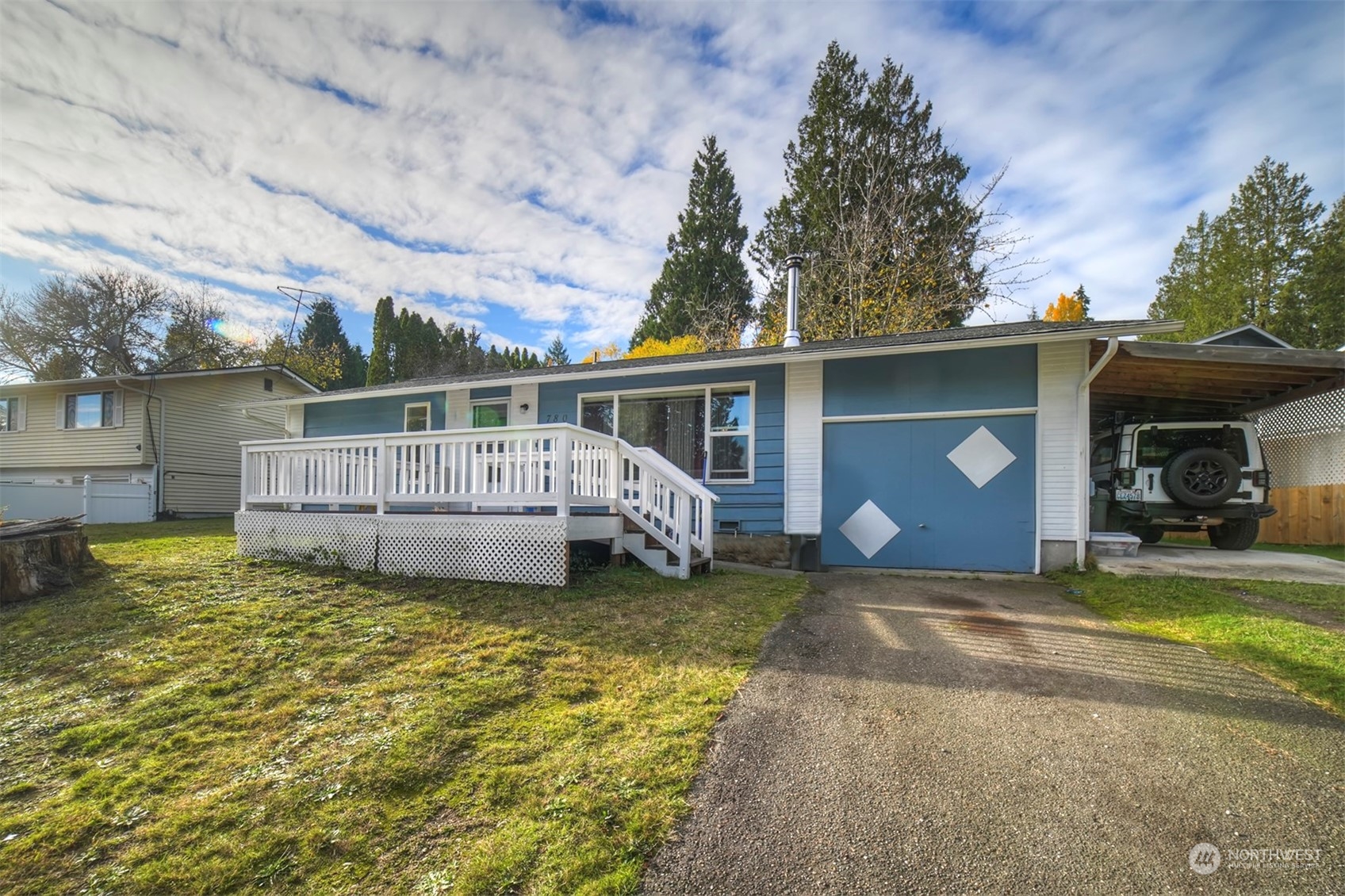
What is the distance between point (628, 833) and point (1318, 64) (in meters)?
11.4

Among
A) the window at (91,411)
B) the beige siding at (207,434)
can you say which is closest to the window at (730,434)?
the beige siding at (207,434)

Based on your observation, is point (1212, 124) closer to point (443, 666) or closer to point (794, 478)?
point (794, 478)

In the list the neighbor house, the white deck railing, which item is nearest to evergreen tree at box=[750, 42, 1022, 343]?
the white deck railing

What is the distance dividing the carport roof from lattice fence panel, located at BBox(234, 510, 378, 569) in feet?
27.7

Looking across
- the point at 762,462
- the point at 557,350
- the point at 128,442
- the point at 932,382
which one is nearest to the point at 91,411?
the point at 128,442

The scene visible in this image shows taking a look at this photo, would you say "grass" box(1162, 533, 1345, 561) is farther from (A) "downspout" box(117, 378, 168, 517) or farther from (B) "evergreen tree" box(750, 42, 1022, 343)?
(A) "downspout" box(117, 378, 168, 517)

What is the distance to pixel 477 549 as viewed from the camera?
531 centimetres

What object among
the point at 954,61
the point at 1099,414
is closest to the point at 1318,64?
the point at 954,61

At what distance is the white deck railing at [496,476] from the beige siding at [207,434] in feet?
30.7

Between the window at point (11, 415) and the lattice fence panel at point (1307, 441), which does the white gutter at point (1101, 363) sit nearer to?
the lattice fence panel at point (1307, 441)

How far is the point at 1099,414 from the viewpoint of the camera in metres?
9.09

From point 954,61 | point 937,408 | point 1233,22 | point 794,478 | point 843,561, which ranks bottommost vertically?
point 843,561

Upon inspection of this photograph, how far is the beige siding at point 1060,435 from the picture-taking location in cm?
650

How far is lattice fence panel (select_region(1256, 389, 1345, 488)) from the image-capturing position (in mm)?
9016
